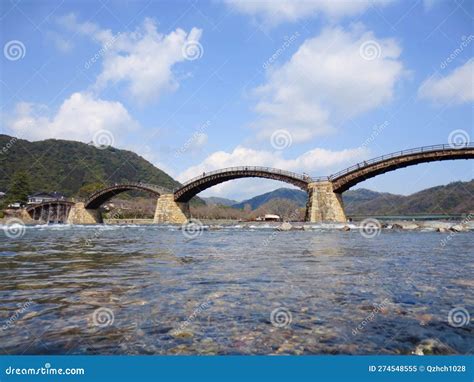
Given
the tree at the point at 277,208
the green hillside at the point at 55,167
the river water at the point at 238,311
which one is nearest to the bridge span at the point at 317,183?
the river water at the point at 238,311

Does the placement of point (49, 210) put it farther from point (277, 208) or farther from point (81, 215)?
point (277, 208)

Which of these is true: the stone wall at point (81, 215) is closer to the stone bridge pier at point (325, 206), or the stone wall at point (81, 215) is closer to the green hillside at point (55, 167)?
the stone bridge pier at point (325, 206)

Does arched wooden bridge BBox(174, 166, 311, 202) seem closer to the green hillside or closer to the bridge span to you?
the bridge span

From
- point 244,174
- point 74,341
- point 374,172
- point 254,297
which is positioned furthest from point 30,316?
point 244,174

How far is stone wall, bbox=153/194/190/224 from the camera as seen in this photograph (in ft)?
218

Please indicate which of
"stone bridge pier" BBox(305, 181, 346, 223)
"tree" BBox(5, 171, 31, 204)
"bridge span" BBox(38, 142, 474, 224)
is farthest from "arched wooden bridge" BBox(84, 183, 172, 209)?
"stone bridge pier" BBox(305, 181, 346, 223)

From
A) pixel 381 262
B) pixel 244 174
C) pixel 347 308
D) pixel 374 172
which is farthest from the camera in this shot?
pixel 244 174

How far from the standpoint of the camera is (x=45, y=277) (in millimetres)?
7141

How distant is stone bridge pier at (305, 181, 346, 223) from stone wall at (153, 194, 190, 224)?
3001 centimetres

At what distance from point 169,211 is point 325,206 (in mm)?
33779

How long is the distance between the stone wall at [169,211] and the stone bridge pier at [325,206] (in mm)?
30006

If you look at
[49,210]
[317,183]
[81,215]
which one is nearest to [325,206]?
[317,183]

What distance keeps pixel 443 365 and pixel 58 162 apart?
664 feet

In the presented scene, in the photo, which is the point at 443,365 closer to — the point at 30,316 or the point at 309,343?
the point at 309,343
